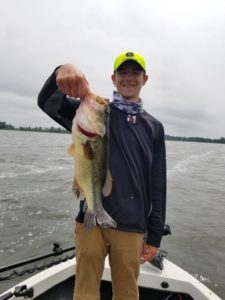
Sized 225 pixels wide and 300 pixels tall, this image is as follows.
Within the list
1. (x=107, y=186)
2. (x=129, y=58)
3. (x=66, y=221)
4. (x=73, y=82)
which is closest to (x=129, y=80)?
(x=129, y=58)

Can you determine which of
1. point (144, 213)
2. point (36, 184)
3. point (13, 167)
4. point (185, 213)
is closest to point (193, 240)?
point (185, 213)

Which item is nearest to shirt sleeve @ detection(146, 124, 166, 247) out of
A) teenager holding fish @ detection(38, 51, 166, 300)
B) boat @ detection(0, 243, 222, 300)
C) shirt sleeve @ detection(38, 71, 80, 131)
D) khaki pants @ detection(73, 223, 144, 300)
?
teenager holding fish @ detection(38, 51, 166, 300)

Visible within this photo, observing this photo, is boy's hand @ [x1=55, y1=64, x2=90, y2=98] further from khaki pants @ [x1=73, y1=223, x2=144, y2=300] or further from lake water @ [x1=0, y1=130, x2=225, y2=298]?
lake water @ [x1=0, y1=130, x2=225, y2=298]

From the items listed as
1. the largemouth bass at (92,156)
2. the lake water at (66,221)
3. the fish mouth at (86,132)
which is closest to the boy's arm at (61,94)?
the largemouth bass at (92,156)

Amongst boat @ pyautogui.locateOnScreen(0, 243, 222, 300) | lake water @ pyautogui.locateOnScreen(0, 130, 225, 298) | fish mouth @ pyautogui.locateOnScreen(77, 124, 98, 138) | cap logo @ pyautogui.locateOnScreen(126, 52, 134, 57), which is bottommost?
lake water @ pyautogui.locateOnScreen(0, 130, 225, 298)

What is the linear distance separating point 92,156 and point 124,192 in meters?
0.65

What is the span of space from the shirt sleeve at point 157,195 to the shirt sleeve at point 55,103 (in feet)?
3.16

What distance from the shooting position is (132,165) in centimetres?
316

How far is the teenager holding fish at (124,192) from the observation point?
3.04 m

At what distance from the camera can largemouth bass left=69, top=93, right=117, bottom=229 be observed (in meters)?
2.50

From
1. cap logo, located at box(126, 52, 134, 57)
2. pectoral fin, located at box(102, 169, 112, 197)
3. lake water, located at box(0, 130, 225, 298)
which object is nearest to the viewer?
pectoral fin, located at box(102, 169, 112, 197)

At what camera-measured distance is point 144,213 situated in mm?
3232

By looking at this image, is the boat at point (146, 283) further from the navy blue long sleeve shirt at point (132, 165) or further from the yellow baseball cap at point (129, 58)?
the yellow baseball cap at point (129, 58)

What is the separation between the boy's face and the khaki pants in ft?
4.34
